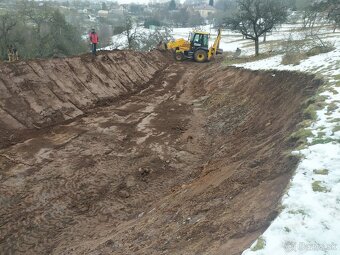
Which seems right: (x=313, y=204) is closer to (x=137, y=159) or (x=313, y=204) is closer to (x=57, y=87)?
(x=137, y=159)

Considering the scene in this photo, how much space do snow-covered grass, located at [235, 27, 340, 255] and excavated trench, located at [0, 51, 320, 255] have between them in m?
0.32

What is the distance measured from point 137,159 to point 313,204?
22.0 feet

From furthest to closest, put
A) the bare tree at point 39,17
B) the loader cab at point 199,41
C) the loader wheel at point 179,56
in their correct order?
the bare tree at point 39,17 < the loader wheel at point 179,56 < the loader cab at point 199,41

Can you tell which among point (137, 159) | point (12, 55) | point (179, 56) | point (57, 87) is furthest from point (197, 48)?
point (137, 159)

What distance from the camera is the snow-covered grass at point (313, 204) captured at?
14.9ft

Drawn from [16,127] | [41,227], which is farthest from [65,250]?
[16,127]

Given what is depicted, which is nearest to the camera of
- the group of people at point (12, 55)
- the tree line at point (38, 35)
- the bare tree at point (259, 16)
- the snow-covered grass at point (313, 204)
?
the snow-covered grass at point (313, 204)

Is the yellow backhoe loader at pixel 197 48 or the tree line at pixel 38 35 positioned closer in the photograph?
the yellow backhoe loader at pixel 197 48

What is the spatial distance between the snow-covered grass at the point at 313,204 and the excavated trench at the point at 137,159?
1.05 ft

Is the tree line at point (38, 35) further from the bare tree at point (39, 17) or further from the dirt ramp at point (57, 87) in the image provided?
the dirt ramp at point (57, 87)

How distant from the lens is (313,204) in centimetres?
529

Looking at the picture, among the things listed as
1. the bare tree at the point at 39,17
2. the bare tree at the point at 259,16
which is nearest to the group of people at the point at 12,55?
the bare tree at the point at 39,17

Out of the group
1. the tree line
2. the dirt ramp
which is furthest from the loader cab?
the tree line

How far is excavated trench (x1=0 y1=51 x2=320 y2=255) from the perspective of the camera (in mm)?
6355
